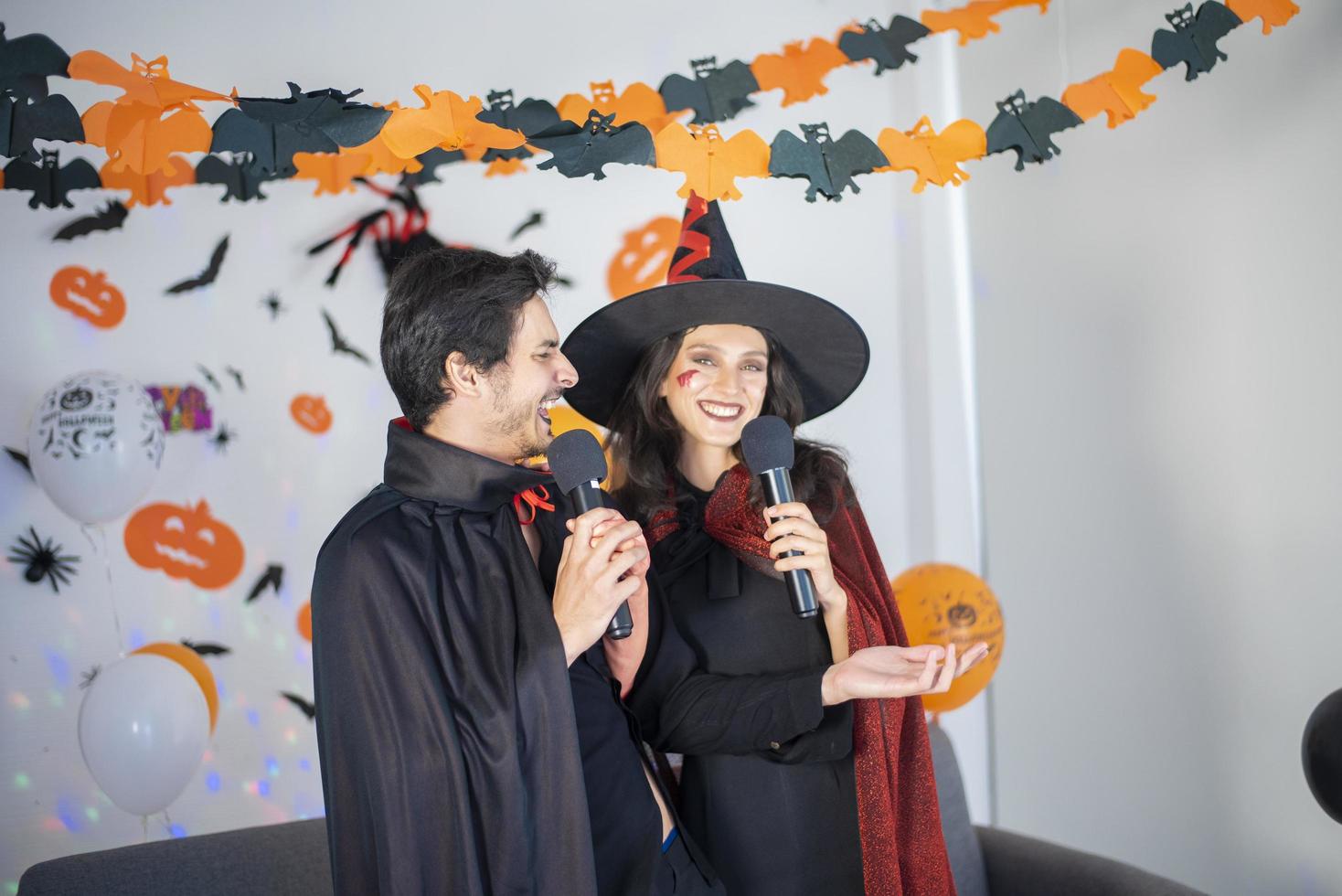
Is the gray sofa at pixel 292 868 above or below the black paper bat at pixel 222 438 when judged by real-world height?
below

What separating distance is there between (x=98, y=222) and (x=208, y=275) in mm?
410

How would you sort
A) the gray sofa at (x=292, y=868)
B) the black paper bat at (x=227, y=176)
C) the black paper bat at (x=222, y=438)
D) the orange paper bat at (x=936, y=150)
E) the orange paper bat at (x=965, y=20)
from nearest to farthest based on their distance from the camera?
the orange paper bat at (x=936, y=150), the gray sofa at (x=292, y=868), the orange paper bat at (x=965, y=20), the black paper bat at (x=227, y=176), the black paper bat at (x=222, y=438)

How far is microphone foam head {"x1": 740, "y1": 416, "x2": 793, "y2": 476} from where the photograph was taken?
2059 millimetres

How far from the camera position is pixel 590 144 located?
2061 mm

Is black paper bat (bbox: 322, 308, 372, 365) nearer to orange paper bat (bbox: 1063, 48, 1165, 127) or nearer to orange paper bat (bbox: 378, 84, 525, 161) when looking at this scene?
orange paper bat (bbox: 378, 84, 525, 161)

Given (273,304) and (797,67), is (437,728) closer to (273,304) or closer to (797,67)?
(797,67)

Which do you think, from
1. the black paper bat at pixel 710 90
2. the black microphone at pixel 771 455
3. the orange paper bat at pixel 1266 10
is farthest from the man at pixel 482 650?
the orange paper bat at pixel 1266 10

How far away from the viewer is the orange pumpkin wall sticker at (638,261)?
4.50 m

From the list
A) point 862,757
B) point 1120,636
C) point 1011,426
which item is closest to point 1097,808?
point 1120,636

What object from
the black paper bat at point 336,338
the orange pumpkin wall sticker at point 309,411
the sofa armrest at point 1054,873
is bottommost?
the sofa armrest at point 1054,873

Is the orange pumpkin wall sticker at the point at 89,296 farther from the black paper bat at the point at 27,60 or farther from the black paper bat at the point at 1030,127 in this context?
the black paper bat at the point at 1030,127

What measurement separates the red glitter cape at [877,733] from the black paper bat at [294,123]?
3.16ft

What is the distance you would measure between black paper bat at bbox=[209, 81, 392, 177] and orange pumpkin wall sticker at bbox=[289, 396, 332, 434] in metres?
2.31

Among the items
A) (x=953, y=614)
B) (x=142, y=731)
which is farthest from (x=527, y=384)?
(x=142, y=731)
